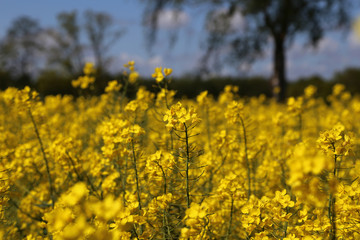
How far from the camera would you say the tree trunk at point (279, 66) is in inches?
459

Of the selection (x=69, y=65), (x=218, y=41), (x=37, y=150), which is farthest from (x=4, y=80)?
(x=37, y=150)

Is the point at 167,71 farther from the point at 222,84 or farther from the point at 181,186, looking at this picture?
the point at 222,84

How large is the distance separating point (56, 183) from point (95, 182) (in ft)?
1.60

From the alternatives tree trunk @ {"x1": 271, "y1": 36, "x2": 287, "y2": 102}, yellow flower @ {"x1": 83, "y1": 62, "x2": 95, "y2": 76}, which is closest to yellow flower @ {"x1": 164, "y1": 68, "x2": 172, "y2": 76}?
yellow flower @ {"x1": 83, "y1": 62, "x2": 95, "y2": 76}

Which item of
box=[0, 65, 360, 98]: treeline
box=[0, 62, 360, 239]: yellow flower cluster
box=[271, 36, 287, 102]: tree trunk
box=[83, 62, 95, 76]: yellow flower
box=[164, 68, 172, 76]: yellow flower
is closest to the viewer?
box=[0, 62, 360, 239]: yellow flower cluster

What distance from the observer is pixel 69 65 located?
24.1 m

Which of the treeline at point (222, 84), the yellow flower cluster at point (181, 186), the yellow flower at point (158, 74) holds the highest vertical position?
the treeline at point (222, 84)

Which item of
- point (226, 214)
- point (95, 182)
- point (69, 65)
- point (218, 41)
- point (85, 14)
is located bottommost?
point (226, 214)

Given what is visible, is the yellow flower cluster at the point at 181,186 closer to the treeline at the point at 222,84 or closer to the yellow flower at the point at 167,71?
the yellow flower at the point at 167,71

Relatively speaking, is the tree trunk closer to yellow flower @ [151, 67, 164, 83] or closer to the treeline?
the treeline

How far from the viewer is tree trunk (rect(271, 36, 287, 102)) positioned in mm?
11648

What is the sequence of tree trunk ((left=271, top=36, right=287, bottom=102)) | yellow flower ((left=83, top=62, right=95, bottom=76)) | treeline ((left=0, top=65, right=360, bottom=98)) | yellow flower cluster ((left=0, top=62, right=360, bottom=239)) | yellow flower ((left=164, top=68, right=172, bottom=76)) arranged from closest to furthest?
yellow flower cluster ((left=0, top=62, right=360, bottom=239)) < yellow flower ((left=164, top=68, right=172, bottom=76)) < yellow flower ((left=83, top=62, right=95, bottom=76)) < tree trunk ((left=271, top=36, right=287, bottom=102)) < treeline ((left=0, top=65, right=360, bottom=98))

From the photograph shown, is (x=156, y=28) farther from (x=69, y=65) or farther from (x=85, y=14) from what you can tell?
(x=85, y=14)

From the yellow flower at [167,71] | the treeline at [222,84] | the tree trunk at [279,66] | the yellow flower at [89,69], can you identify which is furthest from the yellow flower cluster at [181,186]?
the treeline at [222,84]
